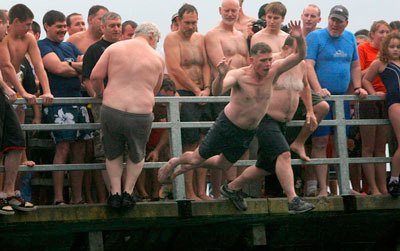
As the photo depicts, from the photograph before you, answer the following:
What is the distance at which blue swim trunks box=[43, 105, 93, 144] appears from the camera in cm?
1698

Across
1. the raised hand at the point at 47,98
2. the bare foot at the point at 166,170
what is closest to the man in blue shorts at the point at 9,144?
the raised hand at the point at 47,98

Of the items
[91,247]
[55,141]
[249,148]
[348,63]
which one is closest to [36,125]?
[55,141]

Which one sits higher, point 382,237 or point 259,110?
point 259,110

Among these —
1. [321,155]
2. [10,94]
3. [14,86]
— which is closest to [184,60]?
[321,155]

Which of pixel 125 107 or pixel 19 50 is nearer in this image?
pixel 125 107

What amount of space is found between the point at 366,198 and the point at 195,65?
8.74ft

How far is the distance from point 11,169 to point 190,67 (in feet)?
10.0

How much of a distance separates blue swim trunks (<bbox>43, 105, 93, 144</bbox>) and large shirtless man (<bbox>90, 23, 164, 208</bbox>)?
0.61 m

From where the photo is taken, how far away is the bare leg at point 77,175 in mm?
17047

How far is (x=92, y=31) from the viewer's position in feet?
59.4

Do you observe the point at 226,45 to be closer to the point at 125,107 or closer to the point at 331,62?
the point at 331,62

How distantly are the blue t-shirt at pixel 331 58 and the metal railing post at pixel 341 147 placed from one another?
1.22ft

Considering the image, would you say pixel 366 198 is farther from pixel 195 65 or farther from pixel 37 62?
pixel 37 62

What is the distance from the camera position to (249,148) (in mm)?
18188
